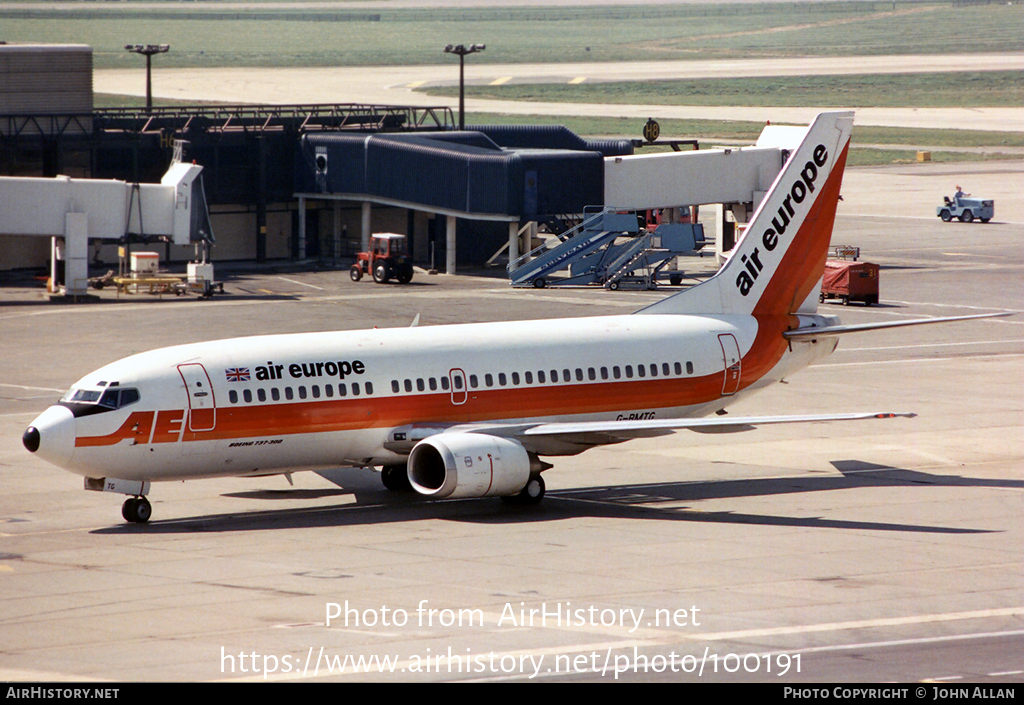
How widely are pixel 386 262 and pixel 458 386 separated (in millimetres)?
52246

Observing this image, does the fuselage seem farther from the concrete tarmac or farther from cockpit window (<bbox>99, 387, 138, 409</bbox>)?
the concrete tarmac

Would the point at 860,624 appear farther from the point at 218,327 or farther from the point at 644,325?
the point at 218,327

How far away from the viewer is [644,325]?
141 ft

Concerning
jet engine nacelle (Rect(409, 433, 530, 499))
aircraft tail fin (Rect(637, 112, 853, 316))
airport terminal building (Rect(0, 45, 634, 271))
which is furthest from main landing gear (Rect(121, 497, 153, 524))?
airport terminal building (Rect(0, 45, 634, 271))

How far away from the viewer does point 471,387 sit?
1556 inches

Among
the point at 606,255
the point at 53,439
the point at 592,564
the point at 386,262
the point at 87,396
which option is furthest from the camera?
the point at 606,255

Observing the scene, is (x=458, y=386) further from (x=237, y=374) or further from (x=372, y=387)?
(x=237, y=374)

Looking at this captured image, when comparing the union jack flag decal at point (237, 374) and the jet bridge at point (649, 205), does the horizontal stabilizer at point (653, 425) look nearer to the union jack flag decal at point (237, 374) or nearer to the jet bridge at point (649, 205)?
the union jack flag decal at point (237, 374)

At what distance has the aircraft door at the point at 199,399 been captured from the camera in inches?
1417

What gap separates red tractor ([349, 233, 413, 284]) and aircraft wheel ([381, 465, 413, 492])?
50.6m

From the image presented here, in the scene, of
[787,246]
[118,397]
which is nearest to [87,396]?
[118,397]

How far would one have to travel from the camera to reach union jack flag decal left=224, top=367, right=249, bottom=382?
36719mm

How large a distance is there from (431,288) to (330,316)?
1381cm
